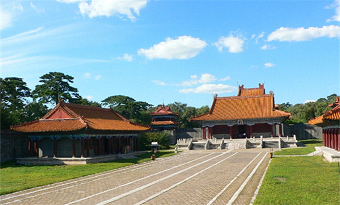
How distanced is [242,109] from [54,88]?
31.8 m

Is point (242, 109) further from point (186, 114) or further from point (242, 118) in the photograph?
point (186, 114)

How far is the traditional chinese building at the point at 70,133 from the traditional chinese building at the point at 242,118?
19.4 metres

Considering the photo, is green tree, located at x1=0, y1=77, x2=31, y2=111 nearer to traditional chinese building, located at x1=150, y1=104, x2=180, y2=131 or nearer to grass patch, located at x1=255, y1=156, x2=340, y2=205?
traditional chinese building, located at x1=150, y1=104, x2=180, y2=131

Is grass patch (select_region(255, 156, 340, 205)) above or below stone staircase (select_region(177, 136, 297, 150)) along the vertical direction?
above

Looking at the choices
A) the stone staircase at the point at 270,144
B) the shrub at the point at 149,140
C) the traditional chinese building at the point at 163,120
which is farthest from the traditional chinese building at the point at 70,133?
the traditional chinese building at the point at 163,120

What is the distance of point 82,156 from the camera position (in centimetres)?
2912

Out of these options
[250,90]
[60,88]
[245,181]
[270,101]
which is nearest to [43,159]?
[245,181]

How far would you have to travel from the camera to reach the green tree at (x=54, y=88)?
54.6 metres

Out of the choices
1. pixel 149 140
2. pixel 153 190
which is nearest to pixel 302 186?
pixel 153 190

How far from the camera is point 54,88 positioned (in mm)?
56219

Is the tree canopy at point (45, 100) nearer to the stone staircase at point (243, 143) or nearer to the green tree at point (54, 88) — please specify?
the green tree at point (54, 88)

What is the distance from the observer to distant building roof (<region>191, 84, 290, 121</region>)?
159ft

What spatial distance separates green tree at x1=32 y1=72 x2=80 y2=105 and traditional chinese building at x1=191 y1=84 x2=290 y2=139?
2335cm

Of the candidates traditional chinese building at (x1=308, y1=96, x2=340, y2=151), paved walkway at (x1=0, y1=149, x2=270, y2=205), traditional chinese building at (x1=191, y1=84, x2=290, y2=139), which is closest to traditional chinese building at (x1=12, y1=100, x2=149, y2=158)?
paved walkway at (x1=0, y1=149, x2=270, y2=205)
